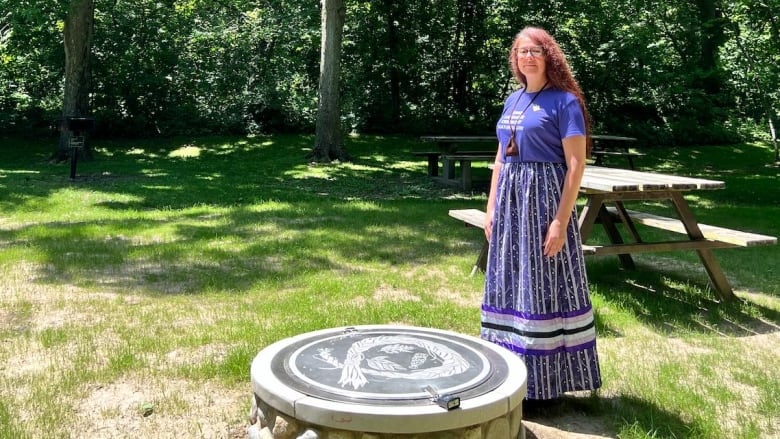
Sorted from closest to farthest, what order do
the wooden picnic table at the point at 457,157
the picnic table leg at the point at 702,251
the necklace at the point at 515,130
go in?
the necklace at the point at 515,130 → the picnic table leg at the point at 702,251 → the wooden picnic table at the point at 457,157

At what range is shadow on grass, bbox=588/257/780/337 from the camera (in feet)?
17.9

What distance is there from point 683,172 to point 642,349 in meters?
12.9

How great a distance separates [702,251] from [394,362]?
390cm

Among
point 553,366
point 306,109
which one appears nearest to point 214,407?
point 553,366

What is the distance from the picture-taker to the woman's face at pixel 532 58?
360 cm

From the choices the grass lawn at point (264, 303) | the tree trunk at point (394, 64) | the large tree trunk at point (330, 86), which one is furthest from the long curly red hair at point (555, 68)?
the tree trunk at point (394, 64)

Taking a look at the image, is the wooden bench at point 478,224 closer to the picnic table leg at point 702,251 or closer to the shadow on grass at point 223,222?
the shadow on grass at point 223,222

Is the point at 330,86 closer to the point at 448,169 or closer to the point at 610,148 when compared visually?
the point at 448,169

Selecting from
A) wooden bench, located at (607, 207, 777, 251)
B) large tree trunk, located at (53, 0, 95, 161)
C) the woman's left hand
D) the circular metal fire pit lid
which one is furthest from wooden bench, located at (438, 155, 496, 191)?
the circular metal fire pit lid

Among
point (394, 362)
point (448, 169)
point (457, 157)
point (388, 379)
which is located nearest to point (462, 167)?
point (457, 157)

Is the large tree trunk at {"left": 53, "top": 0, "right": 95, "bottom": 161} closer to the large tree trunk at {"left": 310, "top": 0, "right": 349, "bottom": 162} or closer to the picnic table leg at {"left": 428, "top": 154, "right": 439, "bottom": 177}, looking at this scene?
the large tree trunk at {"left": 310, "top": 0, "right": 349, "bottom": 162}

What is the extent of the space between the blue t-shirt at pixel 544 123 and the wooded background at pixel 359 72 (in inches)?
668

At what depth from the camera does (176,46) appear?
2166 centimetres

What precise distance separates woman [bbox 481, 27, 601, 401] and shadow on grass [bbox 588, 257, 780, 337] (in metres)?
1.72
